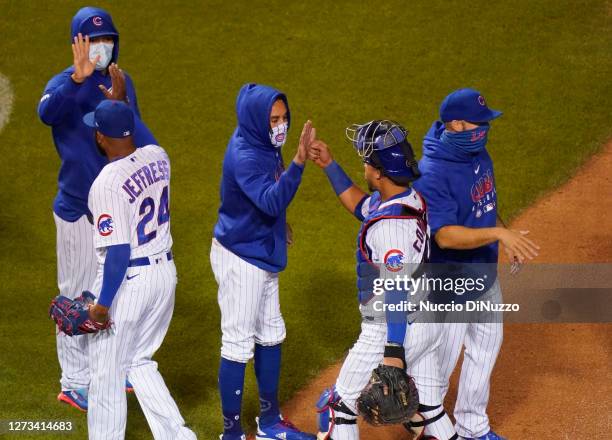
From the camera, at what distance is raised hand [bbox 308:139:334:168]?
6055 millimetres

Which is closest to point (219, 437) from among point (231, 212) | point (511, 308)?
point (231, 212)

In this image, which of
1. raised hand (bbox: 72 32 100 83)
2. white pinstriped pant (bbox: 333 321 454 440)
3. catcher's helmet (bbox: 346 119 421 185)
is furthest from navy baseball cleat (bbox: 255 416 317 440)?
raised hand (bbox: 72 32 100 83)

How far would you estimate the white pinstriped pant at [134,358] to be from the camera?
19.6 ft

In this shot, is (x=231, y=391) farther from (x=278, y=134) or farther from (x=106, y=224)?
(x=278, y=134)

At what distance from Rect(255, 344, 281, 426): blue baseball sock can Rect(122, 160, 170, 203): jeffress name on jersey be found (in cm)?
135

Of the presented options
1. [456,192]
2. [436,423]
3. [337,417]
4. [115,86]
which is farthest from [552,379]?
[115,86]

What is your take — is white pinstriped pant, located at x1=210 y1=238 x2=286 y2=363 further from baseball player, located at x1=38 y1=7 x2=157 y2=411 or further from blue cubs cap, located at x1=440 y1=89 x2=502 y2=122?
blue cubs cap, located at x1=440 y1=89 x2=502 y2=122

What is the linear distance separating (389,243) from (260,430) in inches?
74.2

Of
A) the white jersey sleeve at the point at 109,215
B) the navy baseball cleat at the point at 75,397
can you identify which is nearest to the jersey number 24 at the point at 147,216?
the white jersey sleeve at the point at 109,215

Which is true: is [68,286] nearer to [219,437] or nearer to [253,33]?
[219,437]

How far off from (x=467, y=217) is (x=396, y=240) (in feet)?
2.75

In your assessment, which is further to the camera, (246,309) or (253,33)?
(253,33)

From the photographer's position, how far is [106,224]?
5.75 m

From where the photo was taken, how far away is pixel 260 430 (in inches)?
268
